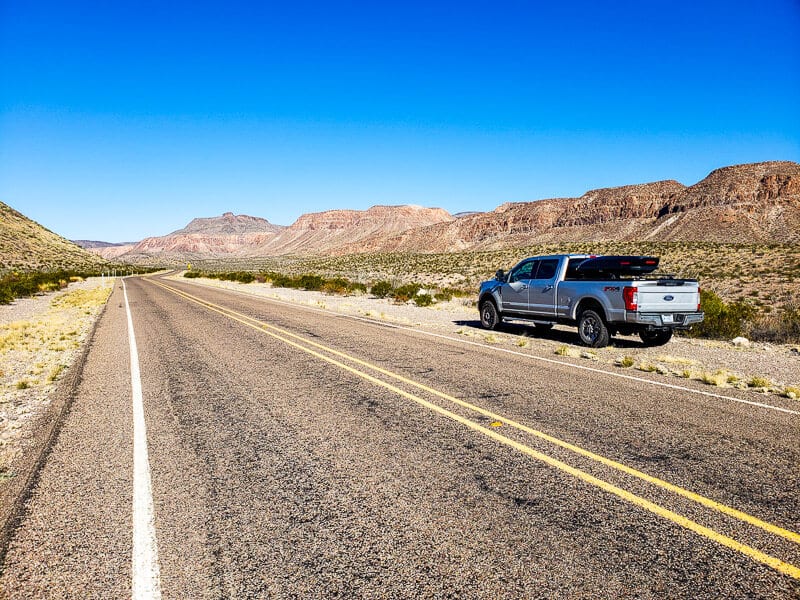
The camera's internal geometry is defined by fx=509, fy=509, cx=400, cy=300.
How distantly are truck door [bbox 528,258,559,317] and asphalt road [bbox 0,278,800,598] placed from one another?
16.9 feet

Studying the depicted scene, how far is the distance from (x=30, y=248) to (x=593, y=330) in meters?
99.0

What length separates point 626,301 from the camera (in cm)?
1073

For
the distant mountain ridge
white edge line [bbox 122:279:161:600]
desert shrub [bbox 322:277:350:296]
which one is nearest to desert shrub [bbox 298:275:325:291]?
desert shrub [bbox 322:277:350:296]

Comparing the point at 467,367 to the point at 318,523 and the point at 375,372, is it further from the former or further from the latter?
the point at 318,523

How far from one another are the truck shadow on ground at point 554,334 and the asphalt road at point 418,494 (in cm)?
475

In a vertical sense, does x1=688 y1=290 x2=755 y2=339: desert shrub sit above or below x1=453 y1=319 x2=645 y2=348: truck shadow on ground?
above

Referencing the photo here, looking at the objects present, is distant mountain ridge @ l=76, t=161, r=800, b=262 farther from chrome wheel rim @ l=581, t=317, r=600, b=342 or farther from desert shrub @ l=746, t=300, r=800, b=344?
chrome wheel rim @ l=581, t=317, r=600, b=342

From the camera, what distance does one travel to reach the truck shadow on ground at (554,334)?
12.4m

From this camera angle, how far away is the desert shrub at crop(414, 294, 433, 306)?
2425cm

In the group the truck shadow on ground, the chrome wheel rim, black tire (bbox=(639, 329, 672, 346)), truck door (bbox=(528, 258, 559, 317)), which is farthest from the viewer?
truck door (bbox=(528, 258, 559, 317))

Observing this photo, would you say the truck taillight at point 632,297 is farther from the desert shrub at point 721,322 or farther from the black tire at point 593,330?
the desert shrub at point 721,322

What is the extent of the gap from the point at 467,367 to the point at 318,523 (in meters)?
5.62

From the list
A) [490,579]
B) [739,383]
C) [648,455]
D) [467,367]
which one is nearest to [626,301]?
[739,383]

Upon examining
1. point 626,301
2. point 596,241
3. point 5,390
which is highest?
point 596,241
